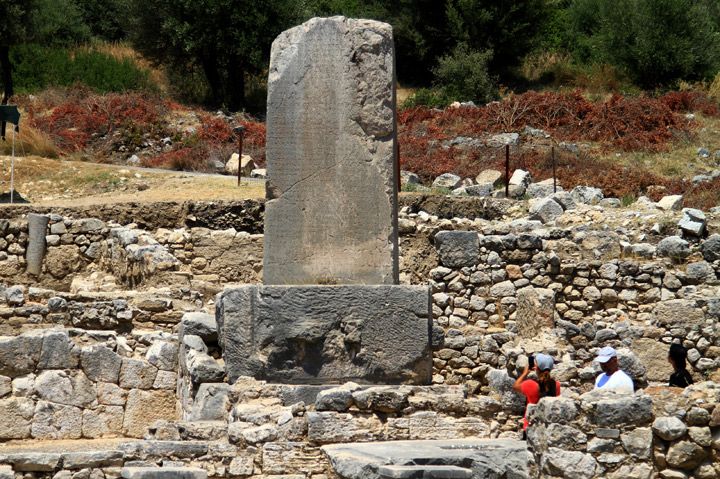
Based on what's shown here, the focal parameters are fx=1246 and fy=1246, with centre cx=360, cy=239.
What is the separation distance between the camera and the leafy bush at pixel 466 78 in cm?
3303

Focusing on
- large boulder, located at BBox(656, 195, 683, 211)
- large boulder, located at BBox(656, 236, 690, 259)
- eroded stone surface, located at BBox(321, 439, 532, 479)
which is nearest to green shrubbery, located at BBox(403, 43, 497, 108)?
large boulder, located at BBox(656, 195, 683, 211)

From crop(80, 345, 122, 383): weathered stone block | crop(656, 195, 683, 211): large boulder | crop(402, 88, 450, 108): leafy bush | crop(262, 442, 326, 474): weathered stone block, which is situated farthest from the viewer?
crop(402, 88, 450, 108): leafy bush

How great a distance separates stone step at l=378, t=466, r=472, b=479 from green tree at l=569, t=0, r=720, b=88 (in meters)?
27.9

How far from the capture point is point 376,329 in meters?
7.26

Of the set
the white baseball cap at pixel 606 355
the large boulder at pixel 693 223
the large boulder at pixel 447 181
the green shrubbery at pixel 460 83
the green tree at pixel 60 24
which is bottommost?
the white baseball cap at pixel 606 355

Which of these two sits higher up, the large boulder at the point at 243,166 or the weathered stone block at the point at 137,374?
the large boulder at the point at 243,166

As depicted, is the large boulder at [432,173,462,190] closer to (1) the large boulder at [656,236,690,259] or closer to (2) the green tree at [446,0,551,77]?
(1) the large boulder at [656,236,690,259]

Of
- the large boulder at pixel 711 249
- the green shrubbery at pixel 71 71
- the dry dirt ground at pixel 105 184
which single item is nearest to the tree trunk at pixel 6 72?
the green shrubbery at pixel 71 71

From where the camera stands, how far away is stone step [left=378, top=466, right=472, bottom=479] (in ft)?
18.3

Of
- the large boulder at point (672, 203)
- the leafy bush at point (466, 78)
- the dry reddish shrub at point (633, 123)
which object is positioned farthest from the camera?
the leafy bush at point (466, 78)

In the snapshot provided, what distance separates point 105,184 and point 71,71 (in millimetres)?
12682

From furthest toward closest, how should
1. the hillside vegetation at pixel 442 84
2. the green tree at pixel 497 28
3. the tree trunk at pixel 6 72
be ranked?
the green tree at pixel 497 28 → the tree trunk at pixel 6 72 → the hillside vegetation at pixel 442 84

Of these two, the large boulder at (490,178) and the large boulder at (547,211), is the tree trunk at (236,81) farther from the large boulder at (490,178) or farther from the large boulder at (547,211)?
the large boulder at (547,211)

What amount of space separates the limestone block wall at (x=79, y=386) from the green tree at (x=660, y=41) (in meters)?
25.7
